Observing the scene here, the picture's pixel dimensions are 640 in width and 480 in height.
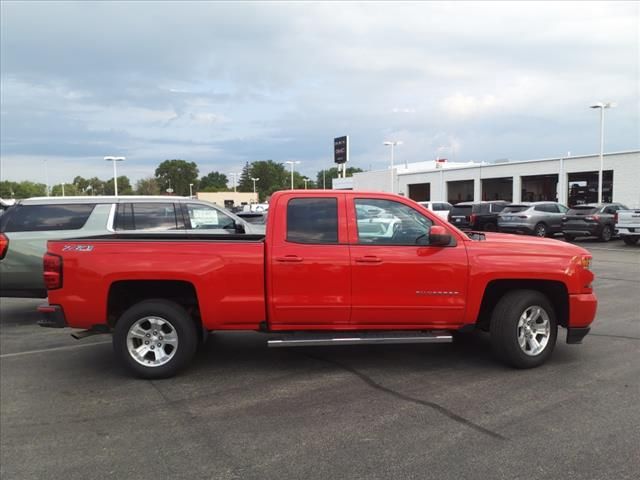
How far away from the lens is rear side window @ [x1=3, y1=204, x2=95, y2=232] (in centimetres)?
809

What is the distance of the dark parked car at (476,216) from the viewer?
26266 mm

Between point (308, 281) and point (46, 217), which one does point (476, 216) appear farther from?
point (308, 281)

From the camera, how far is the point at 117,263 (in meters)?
5.22

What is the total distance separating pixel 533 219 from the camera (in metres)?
23.5

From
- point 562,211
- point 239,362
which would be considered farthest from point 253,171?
point 239,362

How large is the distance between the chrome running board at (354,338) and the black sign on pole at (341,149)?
156ft

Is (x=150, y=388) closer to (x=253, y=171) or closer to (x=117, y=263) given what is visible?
(x=117, y=263)

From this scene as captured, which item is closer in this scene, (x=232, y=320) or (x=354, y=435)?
(x=354, y=435)

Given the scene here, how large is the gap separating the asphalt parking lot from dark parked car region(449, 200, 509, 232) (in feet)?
65.9

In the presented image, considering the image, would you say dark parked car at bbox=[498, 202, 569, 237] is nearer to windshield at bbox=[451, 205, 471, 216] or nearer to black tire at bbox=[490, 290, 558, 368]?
windshield at bbox=[451, 205, 471, 216]

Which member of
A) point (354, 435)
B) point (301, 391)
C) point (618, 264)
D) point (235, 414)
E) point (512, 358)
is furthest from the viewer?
point (618, 264)

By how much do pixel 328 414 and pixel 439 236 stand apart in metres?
1.95

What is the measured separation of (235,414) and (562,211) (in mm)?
23549

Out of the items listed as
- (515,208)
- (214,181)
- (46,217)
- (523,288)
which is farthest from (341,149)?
(214,181)
